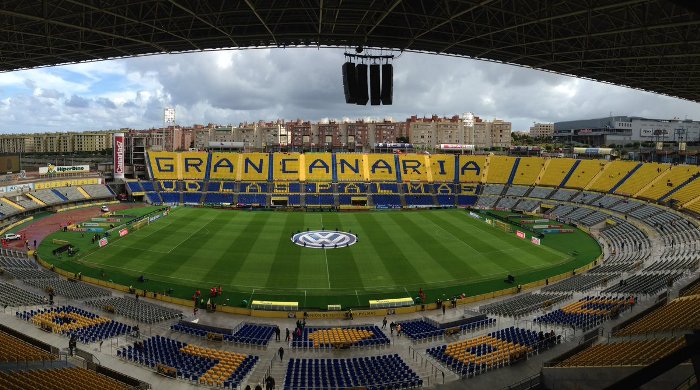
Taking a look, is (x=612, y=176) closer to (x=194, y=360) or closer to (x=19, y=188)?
(x=194, y=360)

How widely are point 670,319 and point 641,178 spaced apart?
166ft

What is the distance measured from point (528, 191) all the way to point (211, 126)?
12628cm

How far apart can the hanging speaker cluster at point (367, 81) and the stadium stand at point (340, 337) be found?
11776 millimetres

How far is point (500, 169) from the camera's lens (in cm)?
7550

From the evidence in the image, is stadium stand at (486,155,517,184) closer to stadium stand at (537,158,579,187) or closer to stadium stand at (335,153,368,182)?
stadium stand at (537,158,579,187)

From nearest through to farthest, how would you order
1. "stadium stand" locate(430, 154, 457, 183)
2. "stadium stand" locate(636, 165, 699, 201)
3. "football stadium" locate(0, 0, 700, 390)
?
"football stadium" locate(0, 0, 700, 390) → "stadium stand" locate(636, 165, 699, 201) → "stadium stand" locate(430, 154, 457, 183)

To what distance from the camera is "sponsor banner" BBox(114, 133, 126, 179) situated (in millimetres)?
68625

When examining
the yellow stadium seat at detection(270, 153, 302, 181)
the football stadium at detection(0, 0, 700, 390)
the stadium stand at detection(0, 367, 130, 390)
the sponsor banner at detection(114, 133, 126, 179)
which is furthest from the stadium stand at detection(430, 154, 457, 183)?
the stadium stand at detection(0, 367, 130, 390)

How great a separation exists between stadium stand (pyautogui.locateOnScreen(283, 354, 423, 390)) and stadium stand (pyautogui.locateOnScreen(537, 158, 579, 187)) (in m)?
57.4

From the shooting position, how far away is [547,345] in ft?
63.0

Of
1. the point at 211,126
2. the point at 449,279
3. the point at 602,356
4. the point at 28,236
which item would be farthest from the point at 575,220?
the point at 211,126

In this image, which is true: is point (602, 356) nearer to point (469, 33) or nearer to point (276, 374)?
point (276, 374)

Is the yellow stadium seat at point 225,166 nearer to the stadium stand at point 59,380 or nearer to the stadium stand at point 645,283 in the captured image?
the stadium stand at point 645,283

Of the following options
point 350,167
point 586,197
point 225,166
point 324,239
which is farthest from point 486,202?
point 225,166
